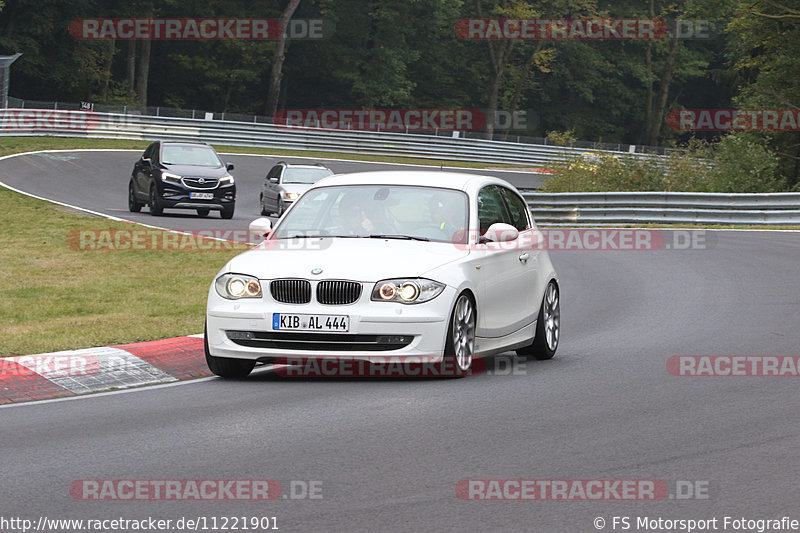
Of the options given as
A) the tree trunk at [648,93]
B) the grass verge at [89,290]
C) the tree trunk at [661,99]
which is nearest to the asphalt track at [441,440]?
the grass verge at [89,290]

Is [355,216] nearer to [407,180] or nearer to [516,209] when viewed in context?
[407,180]

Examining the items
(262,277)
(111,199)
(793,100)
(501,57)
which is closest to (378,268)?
(262,277)

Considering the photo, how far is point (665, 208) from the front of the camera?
31.1 metres

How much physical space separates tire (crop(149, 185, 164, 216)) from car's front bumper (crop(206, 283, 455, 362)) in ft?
66.7

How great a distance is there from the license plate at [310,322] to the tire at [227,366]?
2.07 feet

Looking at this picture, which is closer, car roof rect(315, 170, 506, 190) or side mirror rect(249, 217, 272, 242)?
side mirror rect(249, 217, 272, 242)

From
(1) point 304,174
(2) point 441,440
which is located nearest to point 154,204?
(1) point 304,174

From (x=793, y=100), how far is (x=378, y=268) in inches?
1291

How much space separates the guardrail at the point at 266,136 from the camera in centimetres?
5556

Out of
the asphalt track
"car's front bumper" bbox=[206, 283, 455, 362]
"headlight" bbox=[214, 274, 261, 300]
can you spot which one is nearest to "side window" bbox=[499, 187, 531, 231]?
the asphalt track

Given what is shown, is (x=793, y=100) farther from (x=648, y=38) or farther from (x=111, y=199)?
(x=648, y=38)

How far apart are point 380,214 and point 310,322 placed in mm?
1493

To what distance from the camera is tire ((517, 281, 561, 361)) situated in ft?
39.2

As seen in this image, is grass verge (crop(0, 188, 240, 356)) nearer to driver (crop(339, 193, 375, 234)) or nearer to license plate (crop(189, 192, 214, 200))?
driver (crop(339, 193, 375, 234))
